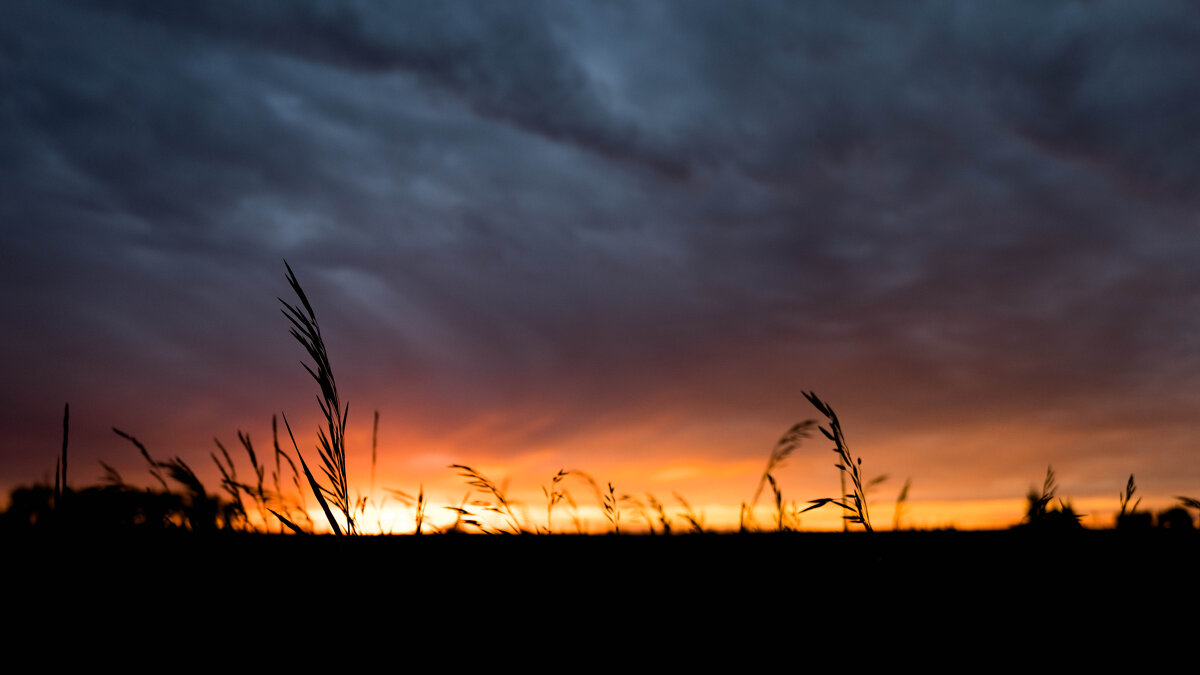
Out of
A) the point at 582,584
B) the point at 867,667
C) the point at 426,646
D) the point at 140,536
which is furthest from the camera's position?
the point at 140,536

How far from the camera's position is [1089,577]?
2172 millimetres

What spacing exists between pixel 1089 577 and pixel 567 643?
1.69 metres

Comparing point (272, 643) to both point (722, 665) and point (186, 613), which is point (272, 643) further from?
point (722, 665)

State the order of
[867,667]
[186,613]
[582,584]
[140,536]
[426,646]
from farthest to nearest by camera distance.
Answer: [140,536] < [582,584] < [186,613] < [426,646] < [867,667]

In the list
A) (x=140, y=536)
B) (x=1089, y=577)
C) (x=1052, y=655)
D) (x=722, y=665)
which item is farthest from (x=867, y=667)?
(x=140, y=536)

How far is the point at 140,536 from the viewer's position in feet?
7.41

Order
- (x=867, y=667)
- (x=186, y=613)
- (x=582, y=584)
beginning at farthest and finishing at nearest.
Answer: (x=582, y=584) < (x=186, y=613) < (x=867, y=667)

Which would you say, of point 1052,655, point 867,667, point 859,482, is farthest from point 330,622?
point 1052,655

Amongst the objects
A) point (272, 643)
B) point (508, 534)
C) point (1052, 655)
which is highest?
point (508, 534)

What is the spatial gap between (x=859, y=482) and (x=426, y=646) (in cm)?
132

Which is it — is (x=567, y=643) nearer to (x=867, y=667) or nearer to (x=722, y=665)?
(x=722, y=665)

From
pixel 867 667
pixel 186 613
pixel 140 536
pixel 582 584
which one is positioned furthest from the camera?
pixel 140 536

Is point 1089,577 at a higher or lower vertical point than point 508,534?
lower

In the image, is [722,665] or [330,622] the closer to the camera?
[722,665]
